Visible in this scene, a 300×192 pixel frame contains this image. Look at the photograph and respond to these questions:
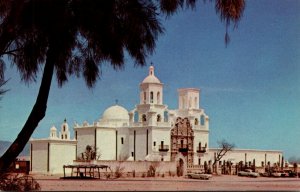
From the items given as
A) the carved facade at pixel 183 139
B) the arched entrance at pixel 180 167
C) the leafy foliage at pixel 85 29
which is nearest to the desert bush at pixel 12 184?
the leafy foliage at pixel 85 29

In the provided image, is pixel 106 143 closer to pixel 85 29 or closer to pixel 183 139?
pixel 183 139

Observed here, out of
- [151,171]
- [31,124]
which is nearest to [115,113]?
[151,171]

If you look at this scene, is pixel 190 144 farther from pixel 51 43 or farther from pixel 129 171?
pixel 51 43

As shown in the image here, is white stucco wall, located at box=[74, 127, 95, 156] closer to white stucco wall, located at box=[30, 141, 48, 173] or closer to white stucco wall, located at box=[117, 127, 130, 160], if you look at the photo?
white stucco wall, located at box=[117, 127, 130, 160]

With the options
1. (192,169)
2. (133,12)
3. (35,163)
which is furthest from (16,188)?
(192,169)

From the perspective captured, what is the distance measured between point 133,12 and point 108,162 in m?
32.2

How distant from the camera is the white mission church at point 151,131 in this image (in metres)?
52.9

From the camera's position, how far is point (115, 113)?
56594 mm

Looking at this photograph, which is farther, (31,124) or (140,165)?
(140,165)

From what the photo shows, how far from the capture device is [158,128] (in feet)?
175

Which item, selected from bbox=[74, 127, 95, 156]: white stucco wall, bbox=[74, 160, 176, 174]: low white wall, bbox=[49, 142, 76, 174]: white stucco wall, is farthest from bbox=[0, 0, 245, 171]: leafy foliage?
bbox=[74, 127, 95, 156]: white stucco wall

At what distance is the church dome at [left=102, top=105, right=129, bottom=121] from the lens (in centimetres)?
5625

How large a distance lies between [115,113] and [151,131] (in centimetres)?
571

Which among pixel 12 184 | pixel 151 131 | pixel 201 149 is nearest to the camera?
pixel 12 184
